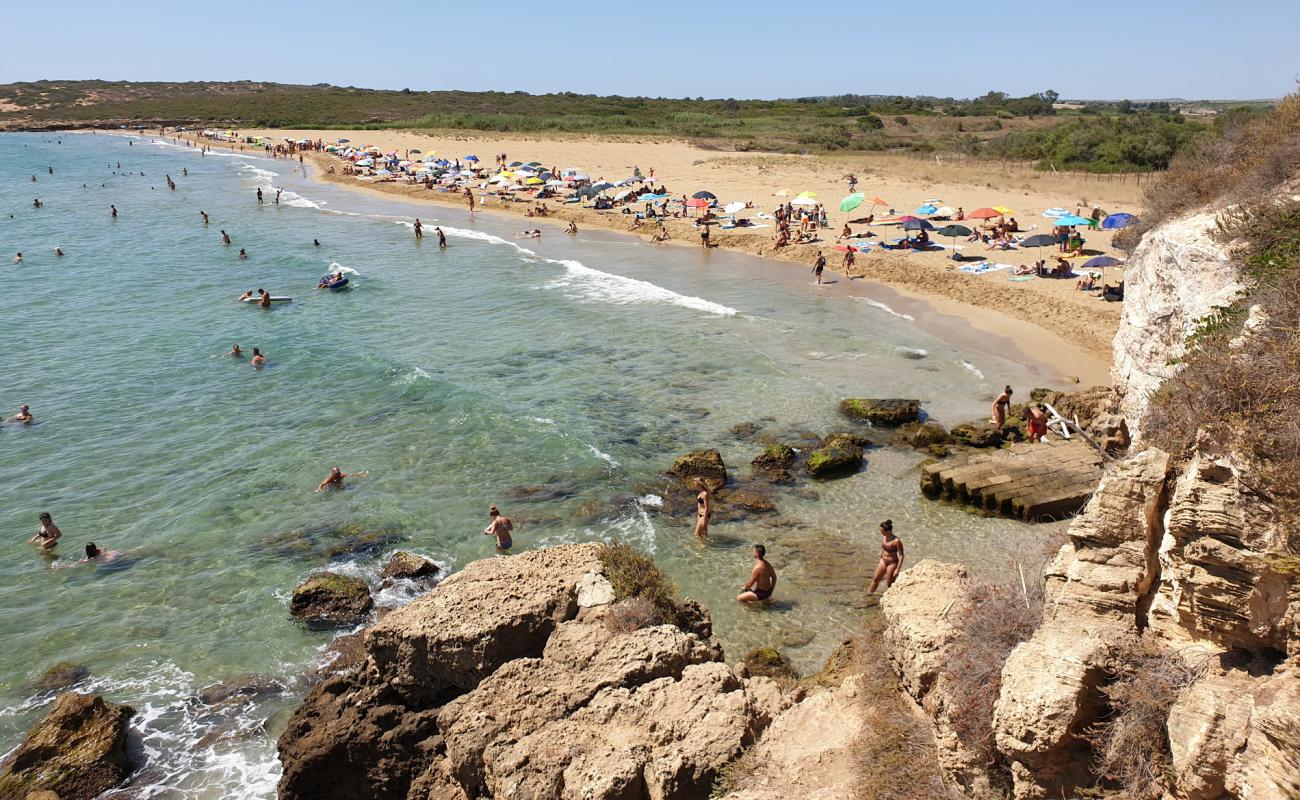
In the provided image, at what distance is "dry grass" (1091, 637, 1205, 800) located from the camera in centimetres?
501

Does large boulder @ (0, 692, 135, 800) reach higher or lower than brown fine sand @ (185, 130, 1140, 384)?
lower

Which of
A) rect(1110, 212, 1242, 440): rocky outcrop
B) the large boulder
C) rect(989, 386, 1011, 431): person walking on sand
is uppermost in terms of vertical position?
rect(1110, 212, 1242, 440): rocky outcrop

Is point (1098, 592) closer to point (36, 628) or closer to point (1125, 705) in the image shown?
point (1125, 705)

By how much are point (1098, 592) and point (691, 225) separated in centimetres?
3932

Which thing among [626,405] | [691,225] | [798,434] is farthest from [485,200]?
[798,434]

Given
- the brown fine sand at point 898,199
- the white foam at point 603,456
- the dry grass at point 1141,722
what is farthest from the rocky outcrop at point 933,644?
the brown fine sand at point 898,199

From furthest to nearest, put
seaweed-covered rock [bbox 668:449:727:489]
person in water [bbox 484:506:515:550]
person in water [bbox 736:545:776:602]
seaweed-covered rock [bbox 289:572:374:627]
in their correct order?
seaweed-covered rock [bbox 668:449:727:489] < person in water [bbox 484:506:515:550] < seaweed-covered rock [bbox 289:572:374:627] < person in water [bbox 736:545:776:602]

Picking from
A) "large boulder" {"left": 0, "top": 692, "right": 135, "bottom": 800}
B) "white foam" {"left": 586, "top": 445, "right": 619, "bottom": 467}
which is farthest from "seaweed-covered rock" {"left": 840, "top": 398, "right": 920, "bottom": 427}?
"large boulder" {"left": 0, "top": 692, "right": 135, "bottom": 800}

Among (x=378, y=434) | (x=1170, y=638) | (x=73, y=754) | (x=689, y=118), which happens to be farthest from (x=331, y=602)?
(x=689, y=118)

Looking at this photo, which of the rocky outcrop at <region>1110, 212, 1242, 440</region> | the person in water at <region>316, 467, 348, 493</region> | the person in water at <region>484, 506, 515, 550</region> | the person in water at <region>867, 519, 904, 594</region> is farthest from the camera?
the person in water at <region>316, 467, 348, 493</region>

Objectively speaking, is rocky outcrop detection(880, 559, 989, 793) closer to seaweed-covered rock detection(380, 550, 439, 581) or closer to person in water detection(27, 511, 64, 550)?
seaweed-covered rock detection(380, 550, 439, 581)

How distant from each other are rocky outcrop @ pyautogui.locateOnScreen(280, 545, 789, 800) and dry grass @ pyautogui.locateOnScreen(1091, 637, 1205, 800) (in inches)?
113

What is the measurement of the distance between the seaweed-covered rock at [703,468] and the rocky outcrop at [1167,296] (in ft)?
24.1

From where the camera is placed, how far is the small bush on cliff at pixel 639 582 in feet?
29.2
